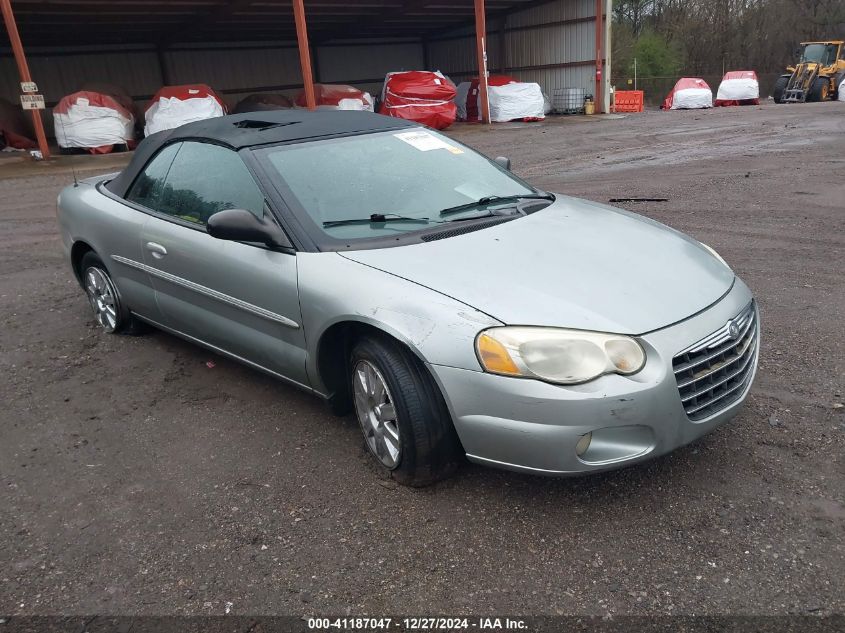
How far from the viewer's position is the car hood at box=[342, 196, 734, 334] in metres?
2.60

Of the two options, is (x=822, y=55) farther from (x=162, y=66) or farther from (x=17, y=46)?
(x=17, y=46)

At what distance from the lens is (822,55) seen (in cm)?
3069

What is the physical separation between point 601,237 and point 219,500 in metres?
2.05

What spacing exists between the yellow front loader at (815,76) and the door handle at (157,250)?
105 ft

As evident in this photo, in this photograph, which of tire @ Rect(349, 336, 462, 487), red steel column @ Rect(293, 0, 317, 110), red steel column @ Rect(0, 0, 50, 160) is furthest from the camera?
red steel column @ Rect(293, 0, 317, 110)

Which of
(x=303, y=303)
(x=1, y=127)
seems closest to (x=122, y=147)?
(x=1, y=127)

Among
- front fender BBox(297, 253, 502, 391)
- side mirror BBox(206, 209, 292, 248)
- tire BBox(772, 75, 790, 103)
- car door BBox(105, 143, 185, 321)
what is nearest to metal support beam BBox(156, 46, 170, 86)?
tire BBox(772, 75, 790, 103)

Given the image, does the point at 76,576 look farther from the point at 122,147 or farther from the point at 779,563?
the point at 122,147

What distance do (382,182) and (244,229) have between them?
2.49 feet

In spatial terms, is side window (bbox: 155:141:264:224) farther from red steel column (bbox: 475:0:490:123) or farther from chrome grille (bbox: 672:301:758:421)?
red steel column (bbox: 475:0:490:123)

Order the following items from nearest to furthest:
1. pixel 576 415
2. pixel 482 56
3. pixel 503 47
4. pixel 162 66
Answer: pixel 576 415 < pixel 482 56 < pixel 162 66 < pixel 503 47

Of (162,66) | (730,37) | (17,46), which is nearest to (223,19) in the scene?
(162,66)

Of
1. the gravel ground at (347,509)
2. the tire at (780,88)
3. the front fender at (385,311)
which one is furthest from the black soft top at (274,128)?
the tire at (780,88)

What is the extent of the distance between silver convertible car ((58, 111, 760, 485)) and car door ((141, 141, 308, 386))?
1cm
